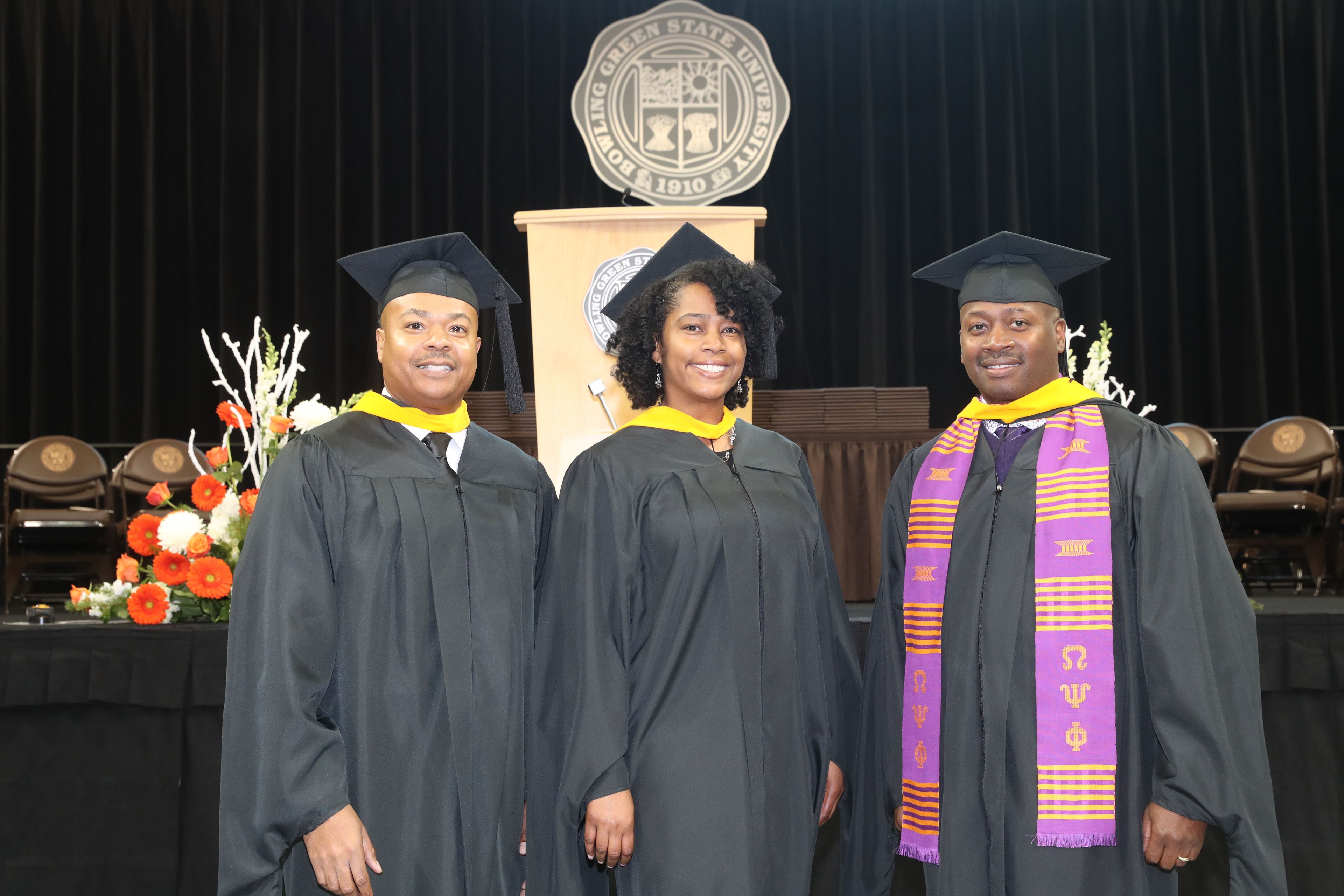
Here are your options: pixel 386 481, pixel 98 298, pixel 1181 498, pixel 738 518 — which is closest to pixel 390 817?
pixel 386 481

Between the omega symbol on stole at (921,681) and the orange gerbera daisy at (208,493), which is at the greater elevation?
the orange gerbera daisy at (208,493)

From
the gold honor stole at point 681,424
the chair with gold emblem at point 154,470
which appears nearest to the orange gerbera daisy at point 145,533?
the gold honor stole at point 681,424

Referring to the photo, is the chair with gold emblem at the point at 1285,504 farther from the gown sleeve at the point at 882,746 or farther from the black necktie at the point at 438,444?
the black necktie at the point at 438,444

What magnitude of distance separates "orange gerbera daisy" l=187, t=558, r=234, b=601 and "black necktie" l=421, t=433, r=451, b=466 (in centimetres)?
134

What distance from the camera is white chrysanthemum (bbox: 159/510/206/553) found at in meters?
3.32

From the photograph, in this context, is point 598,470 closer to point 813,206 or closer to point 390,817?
point 390,817

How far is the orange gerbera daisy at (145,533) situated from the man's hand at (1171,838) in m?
2.86

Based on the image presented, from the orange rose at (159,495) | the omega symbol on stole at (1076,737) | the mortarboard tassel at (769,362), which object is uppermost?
the mortarboard tassel at (769,362)

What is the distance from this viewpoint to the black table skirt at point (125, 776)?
3.18 meters

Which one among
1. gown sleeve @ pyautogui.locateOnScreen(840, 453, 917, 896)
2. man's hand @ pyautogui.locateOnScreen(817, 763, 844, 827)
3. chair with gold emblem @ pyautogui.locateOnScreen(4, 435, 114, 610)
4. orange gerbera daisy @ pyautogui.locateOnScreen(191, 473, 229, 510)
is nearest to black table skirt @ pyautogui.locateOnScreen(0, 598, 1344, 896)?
orange gerbera daisy @ pyautogui.locateOnScreen(191, 473, 229, 510)

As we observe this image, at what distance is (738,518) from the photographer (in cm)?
223

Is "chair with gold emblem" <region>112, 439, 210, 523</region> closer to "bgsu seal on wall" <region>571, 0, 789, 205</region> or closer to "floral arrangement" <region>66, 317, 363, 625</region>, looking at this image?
"bgsu seal on wall" <region>571, 0, 789, 205</region>

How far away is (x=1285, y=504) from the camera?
21.3 feet

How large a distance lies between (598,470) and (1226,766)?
4.29 feet
